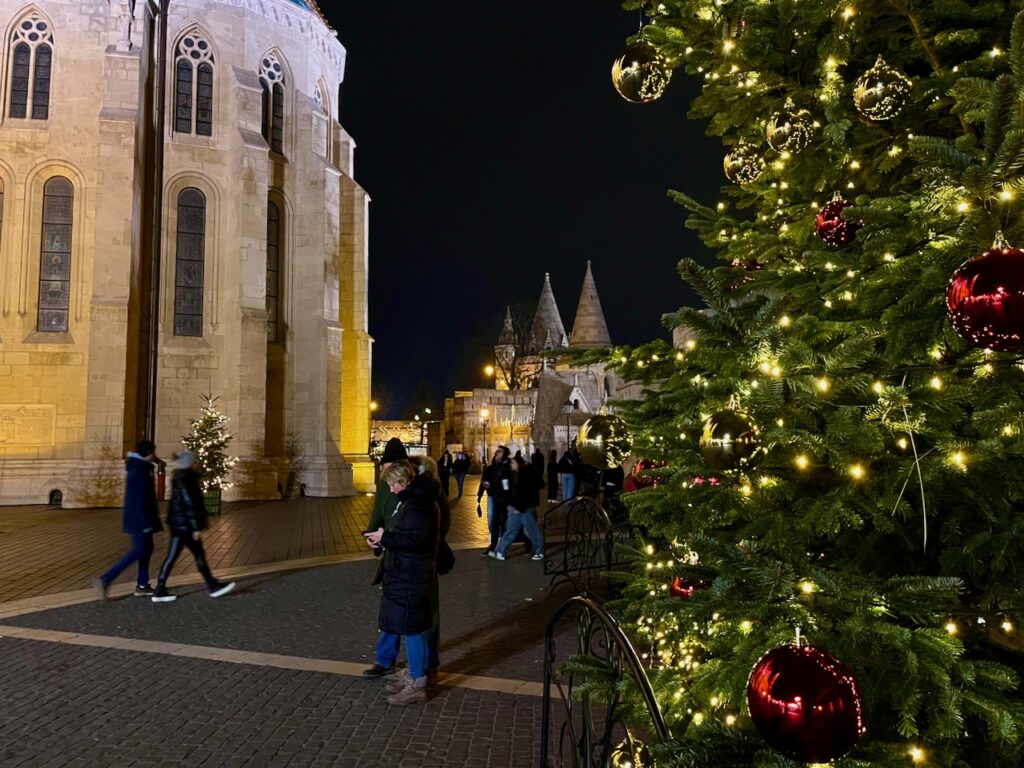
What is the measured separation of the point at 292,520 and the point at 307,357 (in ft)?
28.8

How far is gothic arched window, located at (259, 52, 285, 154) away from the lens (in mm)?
24750

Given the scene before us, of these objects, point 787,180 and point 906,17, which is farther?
point 787,180

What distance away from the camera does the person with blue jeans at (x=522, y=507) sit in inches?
430

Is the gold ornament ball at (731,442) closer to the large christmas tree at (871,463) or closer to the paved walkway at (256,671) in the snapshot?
the large christmas tree at (871,463)

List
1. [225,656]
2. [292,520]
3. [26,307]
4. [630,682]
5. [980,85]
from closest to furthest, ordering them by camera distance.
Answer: [980,85] < [630,682] < [225,656] < [292,520] < [26,307]

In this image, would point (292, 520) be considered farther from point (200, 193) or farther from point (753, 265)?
point (753, 265)

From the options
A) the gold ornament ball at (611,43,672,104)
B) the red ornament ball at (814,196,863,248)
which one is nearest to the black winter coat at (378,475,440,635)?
the gold ornament ball at (611,43,672,104)

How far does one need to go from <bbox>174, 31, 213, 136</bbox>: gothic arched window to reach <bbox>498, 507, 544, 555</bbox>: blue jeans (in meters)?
18.6

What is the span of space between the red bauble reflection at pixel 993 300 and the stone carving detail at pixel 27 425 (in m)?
23.4

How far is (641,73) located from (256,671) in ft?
16.6

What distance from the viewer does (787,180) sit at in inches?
165

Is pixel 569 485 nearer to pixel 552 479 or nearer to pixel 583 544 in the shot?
pixel 552 479

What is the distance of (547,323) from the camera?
196 feet

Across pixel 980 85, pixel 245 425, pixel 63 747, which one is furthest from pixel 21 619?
pixel 245 425
